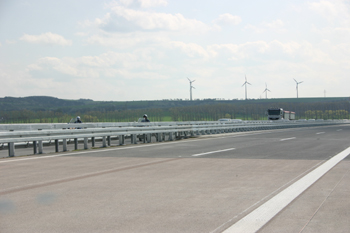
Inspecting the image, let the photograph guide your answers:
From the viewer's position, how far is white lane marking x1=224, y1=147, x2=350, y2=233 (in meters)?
4.97

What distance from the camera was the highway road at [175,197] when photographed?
512 centimetres

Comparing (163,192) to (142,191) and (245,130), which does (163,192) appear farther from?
(245,130)

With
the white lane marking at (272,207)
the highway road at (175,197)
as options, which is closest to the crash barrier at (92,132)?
the highway road at (175,197)

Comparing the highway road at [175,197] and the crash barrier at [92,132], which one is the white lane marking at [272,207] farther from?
the crash barrier at [92,132]

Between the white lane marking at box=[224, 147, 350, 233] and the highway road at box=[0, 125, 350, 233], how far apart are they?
0.01m

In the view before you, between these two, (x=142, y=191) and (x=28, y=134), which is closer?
(x=142, y=191)

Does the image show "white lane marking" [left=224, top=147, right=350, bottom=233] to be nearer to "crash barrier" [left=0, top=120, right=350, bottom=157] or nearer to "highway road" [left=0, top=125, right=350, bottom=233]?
"highway road" [left=0, top=125, right=350, bottom=233]

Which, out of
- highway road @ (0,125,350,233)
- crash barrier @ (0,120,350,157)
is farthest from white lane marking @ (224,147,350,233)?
crash barrier @ (0,120,350,157)

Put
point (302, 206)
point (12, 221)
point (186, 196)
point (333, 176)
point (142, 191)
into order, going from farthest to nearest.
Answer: point (333, 176) < point (142, 191) < point (186, 196) < point (302, 206) < point (12, 221)

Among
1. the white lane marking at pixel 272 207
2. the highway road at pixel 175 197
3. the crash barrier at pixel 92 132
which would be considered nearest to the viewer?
the white lane marking at pixel 272 207

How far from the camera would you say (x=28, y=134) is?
46.9ft

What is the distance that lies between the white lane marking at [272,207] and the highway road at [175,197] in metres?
0.01

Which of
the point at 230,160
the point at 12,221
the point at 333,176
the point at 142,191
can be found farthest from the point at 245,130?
the point at 12,221

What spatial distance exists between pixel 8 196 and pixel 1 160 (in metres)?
6.33
